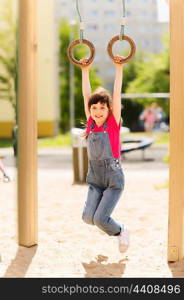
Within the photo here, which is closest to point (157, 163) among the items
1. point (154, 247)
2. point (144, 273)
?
point (154, 247)

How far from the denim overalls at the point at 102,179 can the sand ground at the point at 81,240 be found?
14.2 inches

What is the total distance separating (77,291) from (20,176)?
139 cm

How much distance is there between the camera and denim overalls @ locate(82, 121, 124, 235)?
151 inches

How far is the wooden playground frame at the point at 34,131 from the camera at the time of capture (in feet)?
12.5

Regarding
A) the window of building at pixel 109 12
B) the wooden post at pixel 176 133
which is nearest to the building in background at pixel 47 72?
the window of building at pixel 109 12

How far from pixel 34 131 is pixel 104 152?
2.36ft

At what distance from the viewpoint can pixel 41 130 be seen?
25.5 metres

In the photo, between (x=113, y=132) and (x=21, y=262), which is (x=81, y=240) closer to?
(x=21, y=262)

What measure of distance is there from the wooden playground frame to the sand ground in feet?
0.72

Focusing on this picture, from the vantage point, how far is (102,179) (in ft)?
12.7

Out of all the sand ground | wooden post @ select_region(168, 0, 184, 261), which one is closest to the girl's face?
wooden post @ select_region(168, 0, 184, 261)

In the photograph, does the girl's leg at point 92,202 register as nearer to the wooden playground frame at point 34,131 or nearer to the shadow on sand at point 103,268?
the shadow on sand at point 103,268

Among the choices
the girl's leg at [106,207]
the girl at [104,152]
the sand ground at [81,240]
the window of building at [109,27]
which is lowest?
the sand ground at [81,240]

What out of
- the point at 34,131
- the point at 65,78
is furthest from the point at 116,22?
the point at 34,131
